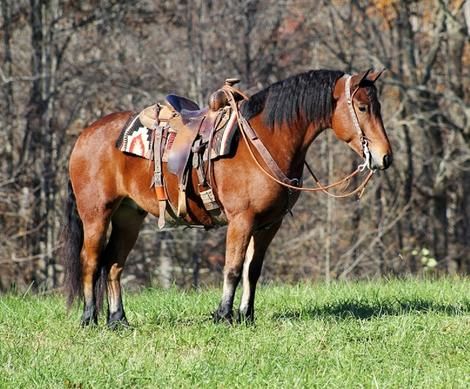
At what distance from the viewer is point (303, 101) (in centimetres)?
700

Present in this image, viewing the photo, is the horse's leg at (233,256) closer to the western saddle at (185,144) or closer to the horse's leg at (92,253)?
the western saddle at (185,144)

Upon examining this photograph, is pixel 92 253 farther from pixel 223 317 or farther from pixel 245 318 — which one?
pixel 245 318

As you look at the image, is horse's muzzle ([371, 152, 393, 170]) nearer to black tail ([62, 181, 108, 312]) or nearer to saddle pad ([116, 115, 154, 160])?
saddle pad ([116, 115, 154, 160])

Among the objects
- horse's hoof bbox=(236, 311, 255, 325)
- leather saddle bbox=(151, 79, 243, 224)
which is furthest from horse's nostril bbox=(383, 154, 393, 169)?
horse's hoof bbox=(236, 311, 255, 325)

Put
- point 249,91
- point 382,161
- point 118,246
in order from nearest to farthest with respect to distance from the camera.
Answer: point 382,161, point 118,246, point 249,91

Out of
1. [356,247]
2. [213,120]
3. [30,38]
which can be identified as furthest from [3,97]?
[213,120]

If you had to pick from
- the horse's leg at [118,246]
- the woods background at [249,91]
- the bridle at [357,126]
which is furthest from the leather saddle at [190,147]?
the woods background at [249,91]

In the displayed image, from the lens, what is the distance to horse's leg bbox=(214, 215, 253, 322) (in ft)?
22.7

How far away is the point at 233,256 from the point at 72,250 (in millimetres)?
1512

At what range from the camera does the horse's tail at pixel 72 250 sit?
7.64 m

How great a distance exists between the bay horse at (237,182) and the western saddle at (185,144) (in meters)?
0.08

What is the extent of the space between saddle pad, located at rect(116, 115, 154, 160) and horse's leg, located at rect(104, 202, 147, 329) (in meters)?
0.59

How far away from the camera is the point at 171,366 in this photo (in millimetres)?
5582

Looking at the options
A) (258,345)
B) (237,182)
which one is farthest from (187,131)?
(258,345)
